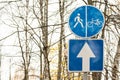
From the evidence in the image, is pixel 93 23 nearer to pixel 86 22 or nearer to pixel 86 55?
pixel 86 22

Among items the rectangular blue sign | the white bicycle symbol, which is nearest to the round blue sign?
the white bicycle symbol

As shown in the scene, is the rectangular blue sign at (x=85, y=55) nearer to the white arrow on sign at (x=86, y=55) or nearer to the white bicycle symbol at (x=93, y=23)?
the white arrow on sign at (x=86, y=55)

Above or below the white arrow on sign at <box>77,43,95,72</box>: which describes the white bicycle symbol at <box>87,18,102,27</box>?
above

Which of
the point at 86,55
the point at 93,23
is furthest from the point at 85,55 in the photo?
the point at 93,23

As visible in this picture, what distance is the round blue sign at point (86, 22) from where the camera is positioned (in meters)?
6.25

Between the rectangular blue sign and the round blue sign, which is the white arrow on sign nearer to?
the rectangular blue sign

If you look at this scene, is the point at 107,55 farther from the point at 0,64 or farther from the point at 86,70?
the point at 0,64

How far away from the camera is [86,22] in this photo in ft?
20.5

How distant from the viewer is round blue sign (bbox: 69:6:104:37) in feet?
20.5

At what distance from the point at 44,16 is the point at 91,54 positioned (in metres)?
10.6

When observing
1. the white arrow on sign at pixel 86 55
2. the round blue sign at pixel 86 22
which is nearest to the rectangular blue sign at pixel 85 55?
the white arrow on sign at pixel 86 55

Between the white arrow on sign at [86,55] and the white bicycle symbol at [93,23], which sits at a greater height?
the white bicycle symbol at [93,23]

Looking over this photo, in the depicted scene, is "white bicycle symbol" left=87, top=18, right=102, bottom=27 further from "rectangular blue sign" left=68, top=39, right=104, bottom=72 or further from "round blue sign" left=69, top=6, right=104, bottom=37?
"rectangular blue sign" left=68, top=39, right=104, bottom=72

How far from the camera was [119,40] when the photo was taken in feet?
48.1
